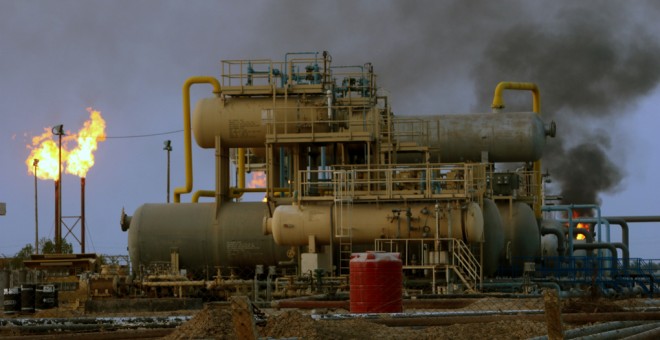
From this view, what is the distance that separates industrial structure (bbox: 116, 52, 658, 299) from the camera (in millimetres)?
39469

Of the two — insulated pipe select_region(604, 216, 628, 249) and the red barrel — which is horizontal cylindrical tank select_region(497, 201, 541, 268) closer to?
insulated pipe select_region(604, 216, 628, 249)

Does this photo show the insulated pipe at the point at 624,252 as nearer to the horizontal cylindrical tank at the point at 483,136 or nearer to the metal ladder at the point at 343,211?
the horizontal cylindrical tank at the point at 483,136

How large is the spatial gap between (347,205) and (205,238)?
7739mm

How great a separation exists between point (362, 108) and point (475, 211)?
25.7 ft

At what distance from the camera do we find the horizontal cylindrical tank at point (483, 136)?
48062mm

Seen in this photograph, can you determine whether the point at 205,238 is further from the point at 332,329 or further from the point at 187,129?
the point at 332,329

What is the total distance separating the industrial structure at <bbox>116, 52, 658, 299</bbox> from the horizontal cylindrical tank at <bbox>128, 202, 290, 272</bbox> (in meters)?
0.05

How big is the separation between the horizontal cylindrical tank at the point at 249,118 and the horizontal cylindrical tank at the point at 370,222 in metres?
4.73

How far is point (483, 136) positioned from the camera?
48312 mm

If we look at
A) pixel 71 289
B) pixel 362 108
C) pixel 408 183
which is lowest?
pixel 71 289

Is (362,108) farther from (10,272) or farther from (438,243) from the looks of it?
(10,272)

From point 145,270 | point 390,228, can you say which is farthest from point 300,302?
point 145,270

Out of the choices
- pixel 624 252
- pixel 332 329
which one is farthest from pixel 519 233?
pixel 332 329

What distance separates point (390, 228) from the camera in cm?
3944
